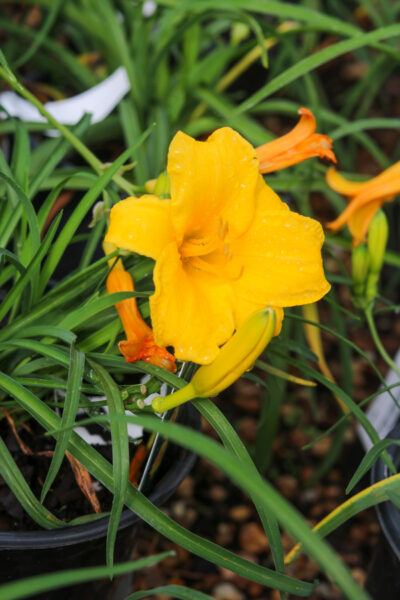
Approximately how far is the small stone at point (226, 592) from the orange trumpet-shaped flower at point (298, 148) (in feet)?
2.44

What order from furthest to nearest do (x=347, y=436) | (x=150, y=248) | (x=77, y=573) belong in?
(x=347, y=436) → (x=150, y=248) → (x=77, y=573)

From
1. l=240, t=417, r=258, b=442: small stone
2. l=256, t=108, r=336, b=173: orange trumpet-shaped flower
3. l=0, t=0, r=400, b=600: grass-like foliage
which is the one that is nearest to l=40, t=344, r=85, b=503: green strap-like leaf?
l=0, t=0, r=400, b=600: grass-like foliage

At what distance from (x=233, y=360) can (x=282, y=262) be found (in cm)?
15

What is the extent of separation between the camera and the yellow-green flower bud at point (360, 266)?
87 centimetres

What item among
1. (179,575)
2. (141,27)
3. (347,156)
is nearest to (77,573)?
(179,575)

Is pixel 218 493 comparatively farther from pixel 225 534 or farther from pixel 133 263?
pixel 133 263

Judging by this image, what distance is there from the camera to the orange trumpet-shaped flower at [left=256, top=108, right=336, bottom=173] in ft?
2.50

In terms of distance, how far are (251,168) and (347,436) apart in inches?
35.0

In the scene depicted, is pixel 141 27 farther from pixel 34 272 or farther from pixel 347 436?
pixel 347 436

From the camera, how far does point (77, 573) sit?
41 centimetres

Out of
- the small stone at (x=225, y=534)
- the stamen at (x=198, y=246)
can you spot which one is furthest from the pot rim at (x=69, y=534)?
the small stone at (x=225, y=534)

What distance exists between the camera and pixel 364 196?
0.90 m

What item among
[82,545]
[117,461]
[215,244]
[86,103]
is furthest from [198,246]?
[86,103]

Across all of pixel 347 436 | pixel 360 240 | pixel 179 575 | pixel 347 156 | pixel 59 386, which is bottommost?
pixel 347 436
